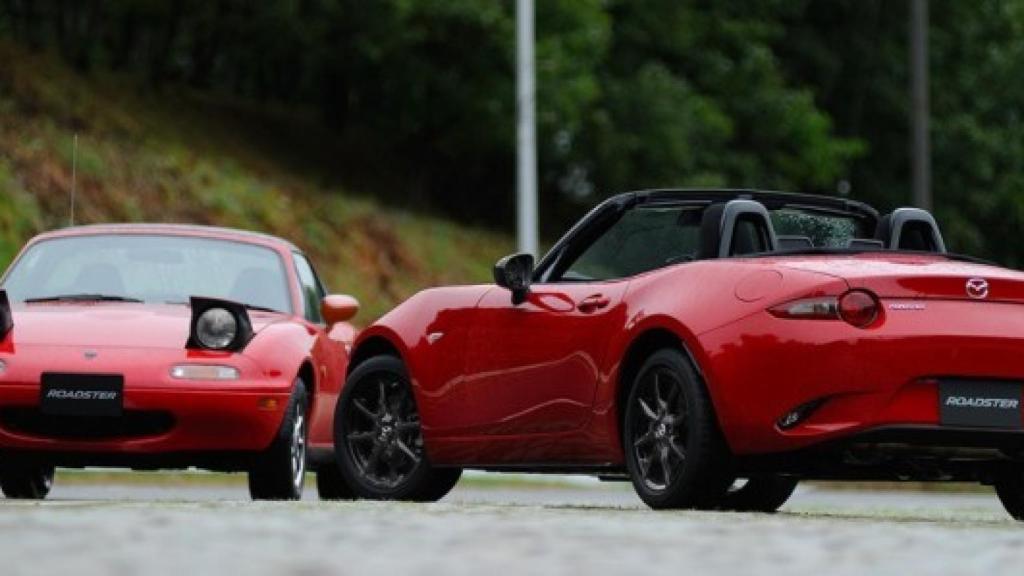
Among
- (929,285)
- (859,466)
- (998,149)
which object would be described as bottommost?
(998,149)

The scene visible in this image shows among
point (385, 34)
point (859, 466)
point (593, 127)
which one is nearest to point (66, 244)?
point (859, 466)

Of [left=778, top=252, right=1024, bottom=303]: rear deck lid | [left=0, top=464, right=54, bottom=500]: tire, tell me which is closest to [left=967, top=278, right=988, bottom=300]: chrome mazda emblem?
[left=778, top=252, right=1024, bottom=303]: rear deck lid

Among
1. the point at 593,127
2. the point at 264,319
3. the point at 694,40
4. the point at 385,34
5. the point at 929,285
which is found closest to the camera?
the point at 929,285

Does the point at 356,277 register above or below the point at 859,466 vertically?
below

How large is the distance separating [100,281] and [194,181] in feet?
68.0

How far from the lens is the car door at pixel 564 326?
420 inches

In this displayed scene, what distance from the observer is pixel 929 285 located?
9820mm

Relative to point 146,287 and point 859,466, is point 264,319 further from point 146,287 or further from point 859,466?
point 859,466

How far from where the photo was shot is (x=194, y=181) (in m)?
34.0

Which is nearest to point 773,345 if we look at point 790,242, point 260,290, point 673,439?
point 673,439

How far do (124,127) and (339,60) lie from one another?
219 inches

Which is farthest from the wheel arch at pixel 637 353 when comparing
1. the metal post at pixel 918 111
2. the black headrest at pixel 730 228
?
the metal post at pixel 918 111

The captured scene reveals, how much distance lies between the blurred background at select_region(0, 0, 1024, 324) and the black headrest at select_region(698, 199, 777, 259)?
18065mm

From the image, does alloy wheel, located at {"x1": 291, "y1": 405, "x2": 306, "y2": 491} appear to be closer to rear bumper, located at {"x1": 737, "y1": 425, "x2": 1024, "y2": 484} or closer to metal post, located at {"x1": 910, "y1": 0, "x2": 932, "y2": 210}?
rear bumper, located at {"x1": 737, "y1": 425, "x2": 1024, "y2": 484}
